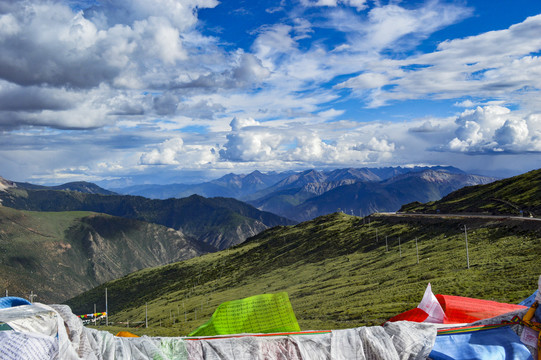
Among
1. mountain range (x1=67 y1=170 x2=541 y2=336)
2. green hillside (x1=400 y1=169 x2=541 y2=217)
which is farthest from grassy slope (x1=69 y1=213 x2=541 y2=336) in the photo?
green hillside (x1=400 y1=169 x2=541 y2=217)

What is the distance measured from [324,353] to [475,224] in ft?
229

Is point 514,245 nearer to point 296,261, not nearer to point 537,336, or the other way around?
point 537,336

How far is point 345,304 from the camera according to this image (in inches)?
1532

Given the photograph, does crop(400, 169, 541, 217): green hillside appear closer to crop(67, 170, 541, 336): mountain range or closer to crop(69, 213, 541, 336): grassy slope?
crop(67, 170, 541, 336): mountain range

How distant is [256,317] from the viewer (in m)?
5.04

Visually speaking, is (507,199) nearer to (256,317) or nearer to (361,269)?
(361,269)

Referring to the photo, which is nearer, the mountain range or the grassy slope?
the grassy slope

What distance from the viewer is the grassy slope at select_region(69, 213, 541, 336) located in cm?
3316

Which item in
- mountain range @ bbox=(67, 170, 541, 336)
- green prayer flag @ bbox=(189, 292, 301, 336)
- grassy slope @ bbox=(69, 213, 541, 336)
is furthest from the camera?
mountain range @ bbox=(67, 170, 541, 336)

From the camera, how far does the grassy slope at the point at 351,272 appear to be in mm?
33156

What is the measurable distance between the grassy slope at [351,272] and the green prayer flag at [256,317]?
22035 mm

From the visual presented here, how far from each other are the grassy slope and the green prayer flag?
2204cm

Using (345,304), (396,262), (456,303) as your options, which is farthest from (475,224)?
(456,303)

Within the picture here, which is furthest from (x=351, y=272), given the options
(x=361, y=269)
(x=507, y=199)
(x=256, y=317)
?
(x=256, y=317)
